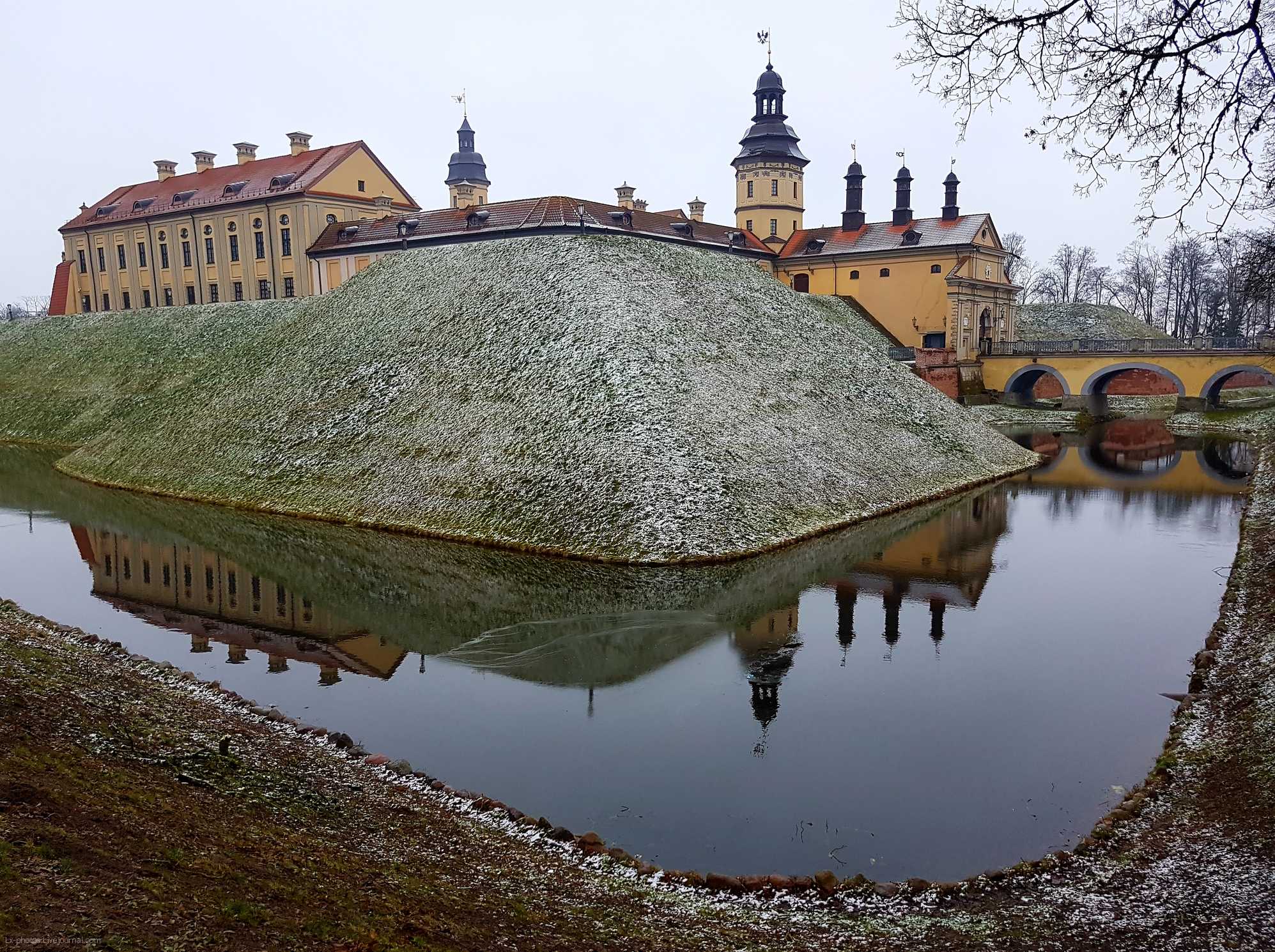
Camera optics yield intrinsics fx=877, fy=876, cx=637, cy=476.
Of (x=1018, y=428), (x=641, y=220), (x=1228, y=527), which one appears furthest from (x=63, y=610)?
(x=1018, y=428)

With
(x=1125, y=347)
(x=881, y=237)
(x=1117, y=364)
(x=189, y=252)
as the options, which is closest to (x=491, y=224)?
(x=189, y=252)

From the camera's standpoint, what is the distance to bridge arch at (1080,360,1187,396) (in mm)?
61031

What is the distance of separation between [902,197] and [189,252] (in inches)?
2259

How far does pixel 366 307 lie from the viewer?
137ft

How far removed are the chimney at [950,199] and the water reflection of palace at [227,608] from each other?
6397cm

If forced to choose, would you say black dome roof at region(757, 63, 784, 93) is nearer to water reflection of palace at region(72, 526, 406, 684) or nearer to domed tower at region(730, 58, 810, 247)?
domed tower at region(730, 58, 810, 247)

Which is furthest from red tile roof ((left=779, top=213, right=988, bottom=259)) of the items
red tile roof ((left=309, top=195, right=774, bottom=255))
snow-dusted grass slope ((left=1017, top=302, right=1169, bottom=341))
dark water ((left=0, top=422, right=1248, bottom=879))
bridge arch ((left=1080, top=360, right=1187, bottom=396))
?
dark water ((left=0, top=422, right=1248, bottom=879))

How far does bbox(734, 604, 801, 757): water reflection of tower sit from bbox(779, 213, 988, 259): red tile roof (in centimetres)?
5753

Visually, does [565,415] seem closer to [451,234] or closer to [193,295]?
[451,234]

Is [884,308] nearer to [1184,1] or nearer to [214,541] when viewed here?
[214,541]

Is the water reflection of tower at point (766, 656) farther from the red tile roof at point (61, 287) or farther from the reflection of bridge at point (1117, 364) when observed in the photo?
the red tile roof at point (61, 287)

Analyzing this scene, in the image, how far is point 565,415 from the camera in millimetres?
29266

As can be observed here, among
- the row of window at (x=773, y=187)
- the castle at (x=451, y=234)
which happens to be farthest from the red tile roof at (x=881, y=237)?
the row of window at (x=773, y=187)

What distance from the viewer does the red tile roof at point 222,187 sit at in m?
62.8
